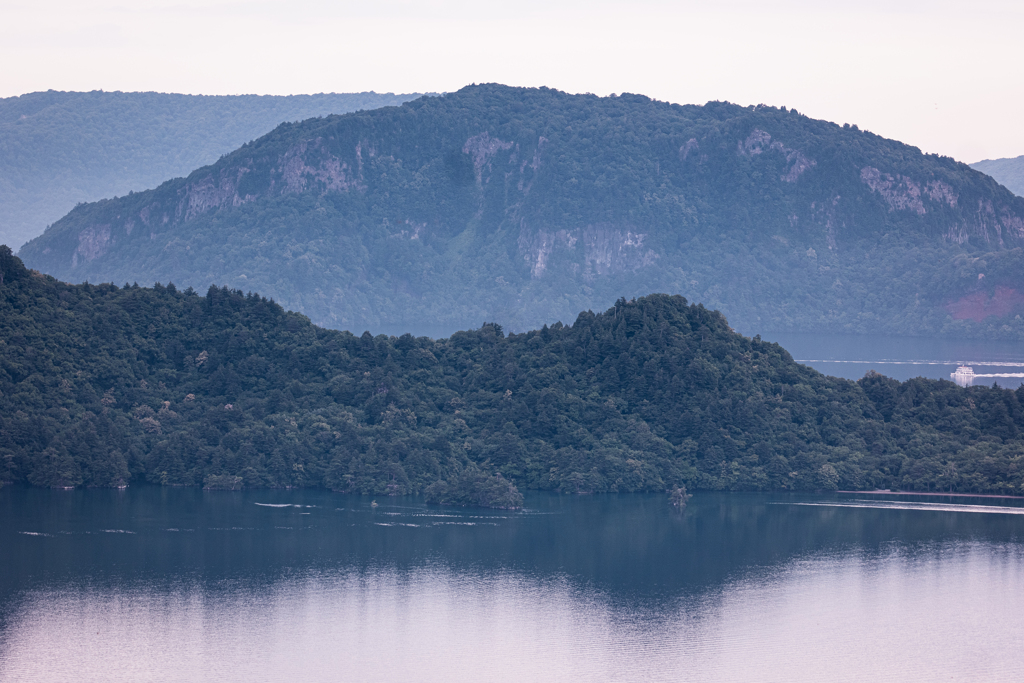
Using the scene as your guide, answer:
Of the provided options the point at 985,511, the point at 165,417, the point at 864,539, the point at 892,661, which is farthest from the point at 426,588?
the point at 985,511

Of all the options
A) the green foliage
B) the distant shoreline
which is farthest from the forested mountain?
the distant shoreline

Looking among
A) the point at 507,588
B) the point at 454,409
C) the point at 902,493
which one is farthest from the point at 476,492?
the point at 902,493

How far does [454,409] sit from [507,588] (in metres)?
32.6

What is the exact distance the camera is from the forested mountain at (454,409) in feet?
310

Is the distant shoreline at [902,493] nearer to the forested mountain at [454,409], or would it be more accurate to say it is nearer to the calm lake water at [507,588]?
the forested mountain at [454,409]

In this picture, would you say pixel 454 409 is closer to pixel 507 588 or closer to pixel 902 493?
→ pixel 902 493

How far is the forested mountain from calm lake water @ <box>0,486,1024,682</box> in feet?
8.45

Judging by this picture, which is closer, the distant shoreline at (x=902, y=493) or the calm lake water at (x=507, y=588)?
the calm lake water at (x=507, y=588)

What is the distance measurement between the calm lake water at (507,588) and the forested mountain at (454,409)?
2.58 m

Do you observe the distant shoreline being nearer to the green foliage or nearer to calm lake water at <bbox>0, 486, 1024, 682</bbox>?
calm lake water at <bbox>0, 486, 1024, 682</bbox>

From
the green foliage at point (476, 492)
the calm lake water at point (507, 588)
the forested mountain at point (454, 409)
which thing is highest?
the forested mountain at point (454, 409)

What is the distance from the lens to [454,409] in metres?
102

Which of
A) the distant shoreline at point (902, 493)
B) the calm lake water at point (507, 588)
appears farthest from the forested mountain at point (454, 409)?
the calm lake water at point (507, 588)

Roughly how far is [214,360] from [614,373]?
3008 cm
